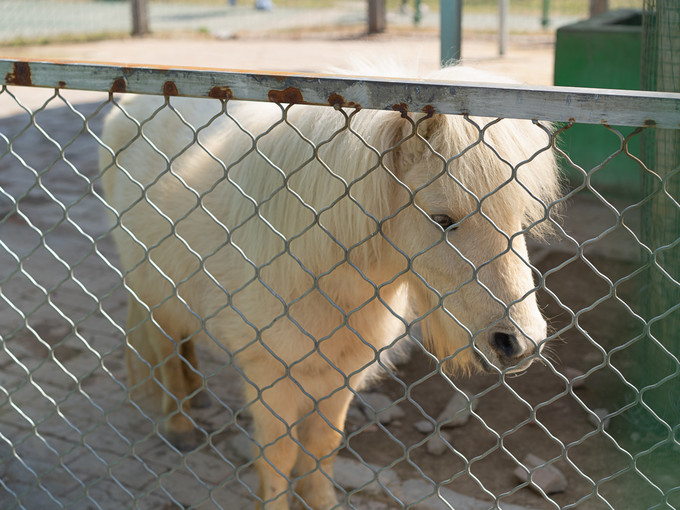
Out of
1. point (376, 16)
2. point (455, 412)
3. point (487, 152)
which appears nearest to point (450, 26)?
point (455, 412)

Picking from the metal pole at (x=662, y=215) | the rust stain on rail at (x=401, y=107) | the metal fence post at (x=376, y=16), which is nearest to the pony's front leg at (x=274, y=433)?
the rust stain on rail at (x=401, y=107)

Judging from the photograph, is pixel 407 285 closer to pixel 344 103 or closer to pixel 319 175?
pixel 319 175

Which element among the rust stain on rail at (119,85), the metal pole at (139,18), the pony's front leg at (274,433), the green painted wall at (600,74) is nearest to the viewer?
the rust stain on rail at (119,85)

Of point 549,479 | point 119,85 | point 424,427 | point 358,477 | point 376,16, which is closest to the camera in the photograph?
point 119,85

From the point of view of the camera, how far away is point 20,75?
2000 mm

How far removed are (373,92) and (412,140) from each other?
40cm

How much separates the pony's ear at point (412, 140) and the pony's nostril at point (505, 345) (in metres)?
0.55

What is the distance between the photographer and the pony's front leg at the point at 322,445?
3043 millimetres

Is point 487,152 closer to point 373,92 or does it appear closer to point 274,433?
point 373,92

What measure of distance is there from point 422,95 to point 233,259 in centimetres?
139

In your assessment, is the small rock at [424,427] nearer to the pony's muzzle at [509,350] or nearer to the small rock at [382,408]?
the small rock at [382,408]

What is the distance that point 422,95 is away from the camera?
1633mm

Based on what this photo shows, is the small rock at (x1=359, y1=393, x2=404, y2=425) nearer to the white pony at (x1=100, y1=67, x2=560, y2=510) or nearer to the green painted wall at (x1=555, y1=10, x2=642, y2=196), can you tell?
the white pony at (x1=100, y1=67, x2=560, y2=510)

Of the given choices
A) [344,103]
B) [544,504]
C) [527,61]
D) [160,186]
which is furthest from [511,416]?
[527,61]
